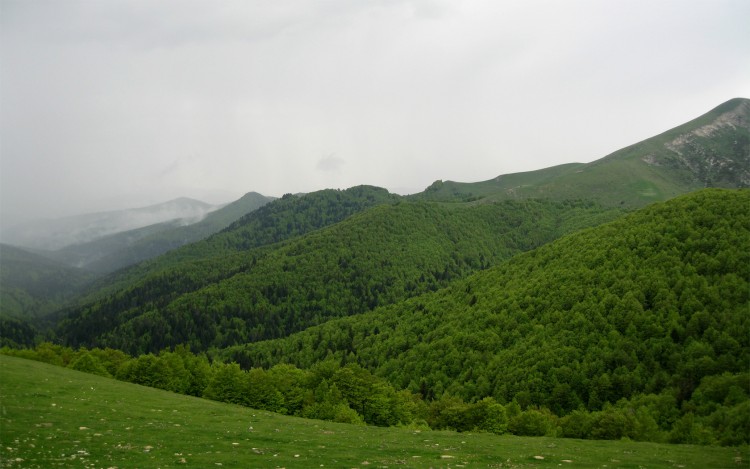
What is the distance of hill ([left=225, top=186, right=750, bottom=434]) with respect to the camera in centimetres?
11700

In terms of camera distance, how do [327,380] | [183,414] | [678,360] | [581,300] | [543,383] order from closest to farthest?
[183,414] < [327,380] < [678,360] < [543,383] < [581,300]

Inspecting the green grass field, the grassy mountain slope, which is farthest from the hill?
the green grass field

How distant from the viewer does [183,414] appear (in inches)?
1930

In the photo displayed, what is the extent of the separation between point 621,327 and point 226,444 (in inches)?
5465

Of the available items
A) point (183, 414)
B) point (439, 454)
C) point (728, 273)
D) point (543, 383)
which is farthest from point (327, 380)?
point (728, 273)

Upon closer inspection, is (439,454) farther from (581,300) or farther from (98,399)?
(581,300)

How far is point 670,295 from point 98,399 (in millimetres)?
150227

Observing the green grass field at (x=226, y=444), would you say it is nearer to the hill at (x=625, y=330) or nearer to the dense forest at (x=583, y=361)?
the dense forest at (x=583, y=361)

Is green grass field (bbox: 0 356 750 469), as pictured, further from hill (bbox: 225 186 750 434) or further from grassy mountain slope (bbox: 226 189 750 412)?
grassy mountain slope (bbox: 226 189 750 412)

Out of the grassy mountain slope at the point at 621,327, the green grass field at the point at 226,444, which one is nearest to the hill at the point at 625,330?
the grassy mountain slope at the point at 621,327

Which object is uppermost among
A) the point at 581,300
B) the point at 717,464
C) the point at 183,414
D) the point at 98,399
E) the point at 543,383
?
the point at 98,399

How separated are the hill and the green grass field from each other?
174 feet

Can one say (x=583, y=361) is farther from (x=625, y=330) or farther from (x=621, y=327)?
(x=621, y=327)

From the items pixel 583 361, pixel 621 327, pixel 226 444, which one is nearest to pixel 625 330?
pixel 621 327
